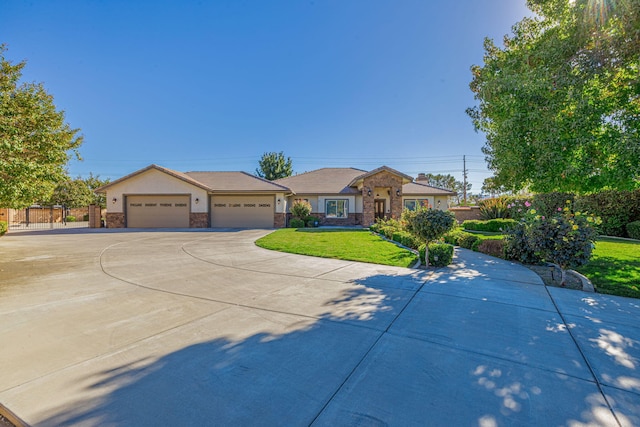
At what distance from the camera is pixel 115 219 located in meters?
22.8

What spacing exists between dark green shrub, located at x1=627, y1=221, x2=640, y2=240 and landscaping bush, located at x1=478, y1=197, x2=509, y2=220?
6.71 m

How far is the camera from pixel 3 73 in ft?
29.3

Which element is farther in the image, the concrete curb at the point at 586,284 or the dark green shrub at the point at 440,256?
the dark green shrub at the point at 440,256

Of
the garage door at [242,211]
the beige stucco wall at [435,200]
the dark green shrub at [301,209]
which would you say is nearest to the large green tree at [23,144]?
the garage door at [242,211]

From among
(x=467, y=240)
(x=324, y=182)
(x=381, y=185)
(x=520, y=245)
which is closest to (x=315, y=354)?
(x=520, y=245)

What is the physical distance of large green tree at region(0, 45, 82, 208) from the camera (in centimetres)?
705

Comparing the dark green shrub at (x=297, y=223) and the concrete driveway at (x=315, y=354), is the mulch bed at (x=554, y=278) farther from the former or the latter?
the dark green shrub at (x=297, y=223)

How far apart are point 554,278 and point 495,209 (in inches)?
612

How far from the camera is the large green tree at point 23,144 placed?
7.05m

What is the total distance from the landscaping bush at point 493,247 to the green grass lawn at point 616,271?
87.6 inches

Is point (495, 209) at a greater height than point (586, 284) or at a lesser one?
greater

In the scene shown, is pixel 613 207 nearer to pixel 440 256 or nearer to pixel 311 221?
pixel 440 256

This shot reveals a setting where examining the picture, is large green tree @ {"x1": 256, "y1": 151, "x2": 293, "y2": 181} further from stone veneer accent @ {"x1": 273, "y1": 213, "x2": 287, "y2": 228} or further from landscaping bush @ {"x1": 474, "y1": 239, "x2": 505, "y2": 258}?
landscaping bush @ {"x1": 474, "y1": 239, "x2": 505, "y2": 258}

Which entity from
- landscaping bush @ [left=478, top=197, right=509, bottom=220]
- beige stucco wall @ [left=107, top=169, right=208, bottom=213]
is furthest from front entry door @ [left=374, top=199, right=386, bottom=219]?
beige stucco wall @ [left=107, top=169, right=208, bottom=213]
